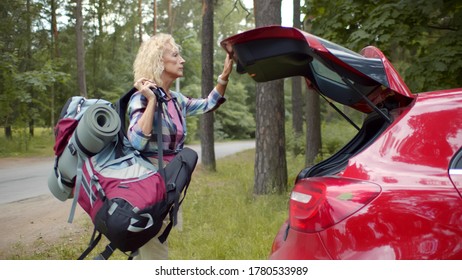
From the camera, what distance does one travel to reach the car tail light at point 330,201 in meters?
1.99

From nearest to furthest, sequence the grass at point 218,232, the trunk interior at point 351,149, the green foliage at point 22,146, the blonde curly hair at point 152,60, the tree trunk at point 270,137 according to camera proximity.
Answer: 1. the trunk interior at point 351,149
2. the blonde curly hair at point 152,60
3. the grass at point 218,232
4. the tree trunk at point 270,137
5. the green foliage at point 22,146

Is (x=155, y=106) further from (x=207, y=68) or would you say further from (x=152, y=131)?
(x=207, y=68)

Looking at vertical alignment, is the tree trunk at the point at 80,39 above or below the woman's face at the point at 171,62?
above

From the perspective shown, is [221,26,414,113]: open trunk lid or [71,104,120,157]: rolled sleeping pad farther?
[71,104,120,157]: rolled sleeping pad

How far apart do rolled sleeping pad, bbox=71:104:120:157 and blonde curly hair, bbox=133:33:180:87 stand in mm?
447

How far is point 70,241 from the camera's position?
5.86 m

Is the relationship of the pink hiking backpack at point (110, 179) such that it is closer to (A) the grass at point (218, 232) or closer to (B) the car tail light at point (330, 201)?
(B) the car tail light at point (330, 201)

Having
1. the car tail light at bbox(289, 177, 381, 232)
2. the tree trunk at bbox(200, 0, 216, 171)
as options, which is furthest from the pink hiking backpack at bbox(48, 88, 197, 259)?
the tree trunk at bbox(200, 0, 216, 171)

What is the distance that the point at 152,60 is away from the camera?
10.2 ft

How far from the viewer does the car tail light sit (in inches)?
78.2

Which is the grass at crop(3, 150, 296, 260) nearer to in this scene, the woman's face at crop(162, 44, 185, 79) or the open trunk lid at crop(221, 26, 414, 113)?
the woman's face at crop(162, 44, 185, 79)

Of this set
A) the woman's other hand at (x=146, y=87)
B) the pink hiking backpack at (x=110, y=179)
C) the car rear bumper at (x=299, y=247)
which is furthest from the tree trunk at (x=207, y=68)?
the car rear bumper at (x=299, y=247)

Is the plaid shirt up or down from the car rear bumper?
up
